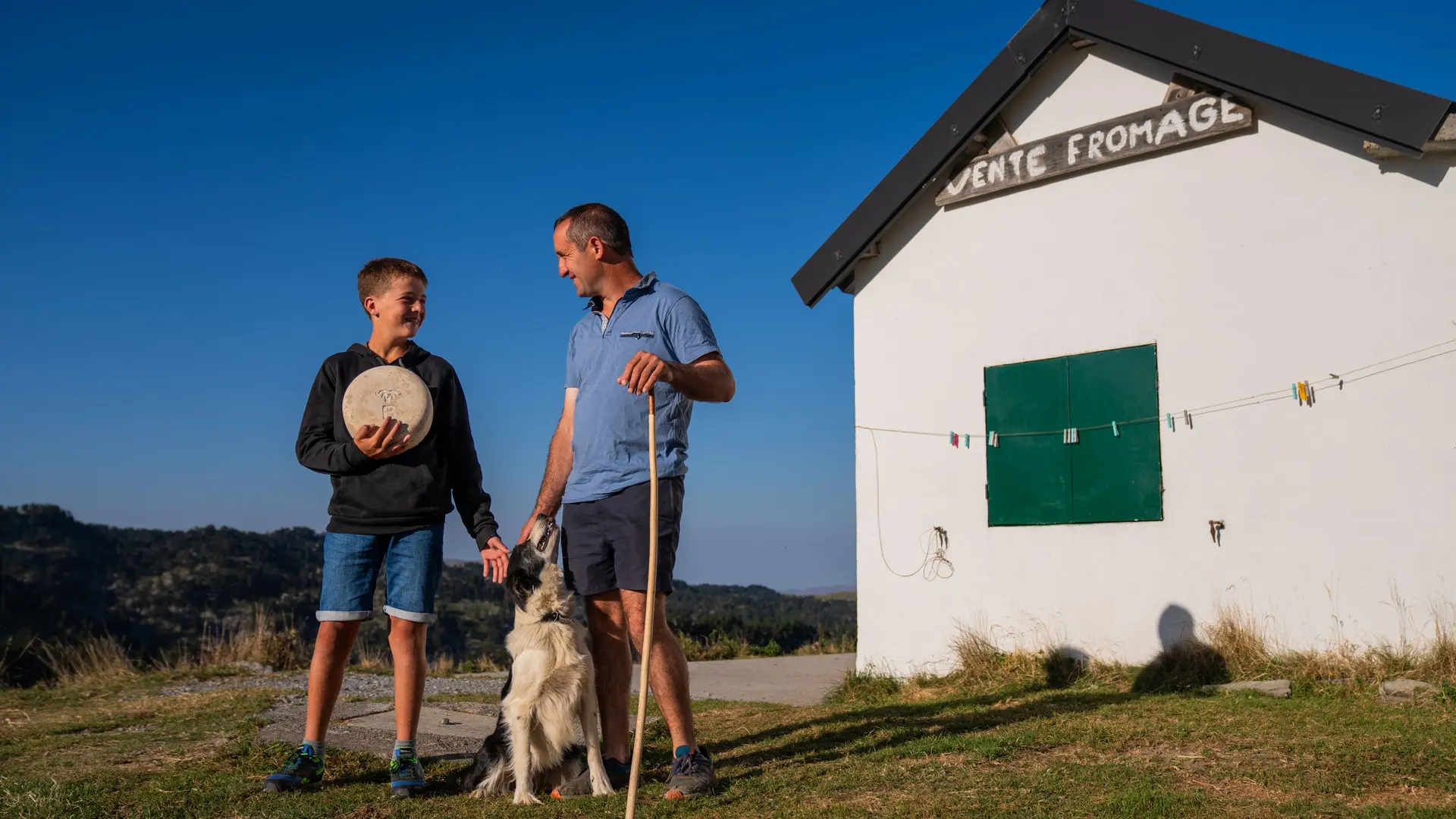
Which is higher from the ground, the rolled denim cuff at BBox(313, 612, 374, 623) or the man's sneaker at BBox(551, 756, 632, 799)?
the rolled denim cuff at BBox(313, 612, 374, 623)

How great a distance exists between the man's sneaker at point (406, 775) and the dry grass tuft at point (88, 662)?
7.54 meters

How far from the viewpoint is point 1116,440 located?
7844 millimetres

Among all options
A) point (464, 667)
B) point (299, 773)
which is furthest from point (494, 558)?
point (464, 667)

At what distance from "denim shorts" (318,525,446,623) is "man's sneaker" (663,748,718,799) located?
1.27 m

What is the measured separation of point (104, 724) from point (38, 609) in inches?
1095

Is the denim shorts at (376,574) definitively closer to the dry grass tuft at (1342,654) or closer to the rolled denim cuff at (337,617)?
the rolled denim cuff at (337,617)

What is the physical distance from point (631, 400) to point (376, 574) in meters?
1.39

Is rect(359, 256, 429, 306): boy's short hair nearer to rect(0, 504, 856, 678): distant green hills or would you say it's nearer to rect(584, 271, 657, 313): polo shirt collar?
rect(584, 271, 657, 313): polo shirt collar

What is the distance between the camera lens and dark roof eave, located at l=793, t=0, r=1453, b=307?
6605 millimetres

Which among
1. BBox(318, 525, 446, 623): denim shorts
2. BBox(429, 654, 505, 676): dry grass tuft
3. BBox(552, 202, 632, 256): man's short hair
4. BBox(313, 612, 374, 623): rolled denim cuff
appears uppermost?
BBox(552, 202, 632, 256): man's short hair

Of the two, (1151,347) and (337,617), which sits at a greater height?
(1151,347)

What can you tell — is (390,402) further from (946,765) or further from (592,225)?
(946,765)

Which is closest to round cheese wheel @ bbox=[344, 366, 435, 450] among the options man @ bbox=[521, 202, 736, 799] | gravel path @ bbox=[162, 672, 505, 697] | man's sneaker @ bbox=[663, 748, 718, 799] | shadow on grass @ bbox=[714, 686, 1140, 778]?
man @ bbox=[521, 202, 736, 799]

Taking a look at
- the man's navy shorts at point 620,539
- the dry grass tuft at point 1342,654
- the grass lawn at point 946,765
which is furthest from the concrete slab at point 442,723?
the dry grass tuft at point 1342,654
